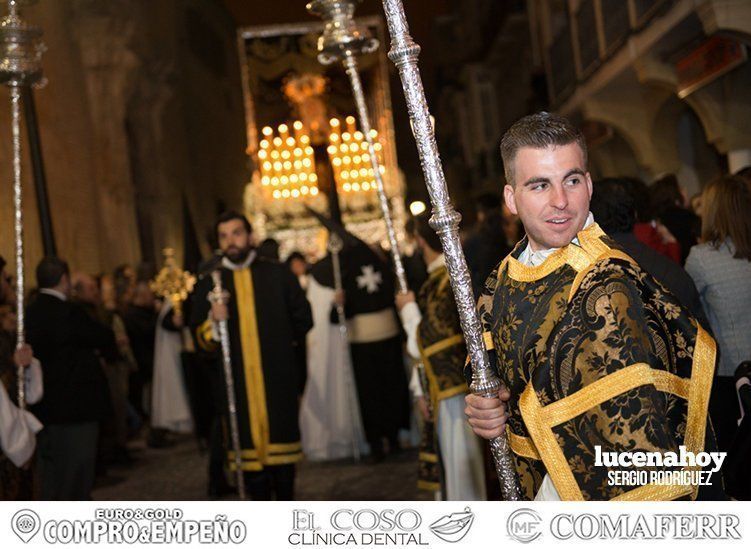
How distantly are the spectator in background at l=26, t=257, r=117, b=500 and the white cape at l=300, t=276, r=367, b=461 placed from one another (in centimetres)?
310

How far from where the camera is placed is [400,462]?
930 cm

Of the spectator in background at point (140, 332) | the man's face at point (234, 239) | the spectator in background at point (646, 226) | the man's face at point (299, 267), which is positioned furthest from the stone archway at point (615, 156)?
the man's face at point (234, 239)

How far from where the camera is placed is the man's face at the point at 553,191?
2482mm

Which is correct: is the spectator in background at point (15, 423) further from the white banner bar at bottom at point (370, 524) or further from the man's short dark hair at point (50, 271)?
the white banner bar at bottom at point (370, 524)

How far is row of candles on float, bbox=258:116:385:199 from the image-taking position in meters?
21.4

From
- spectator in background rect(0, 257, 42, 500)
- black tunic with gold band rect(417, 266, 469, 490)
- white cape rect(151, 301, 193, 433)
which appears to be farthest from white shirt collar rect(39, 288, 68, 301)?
white cape rect(151, 301, 193, 433)

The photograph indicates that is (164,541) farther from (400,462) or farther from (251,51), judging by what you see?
(251,51)

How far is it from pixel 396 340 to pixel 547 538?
7492mm

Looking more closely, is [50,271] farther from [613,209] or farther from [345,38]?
[613,209]

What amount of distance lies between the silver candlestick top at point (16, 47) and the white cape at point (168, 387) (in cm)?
560

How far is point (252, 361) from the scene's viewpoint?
656 centimetres

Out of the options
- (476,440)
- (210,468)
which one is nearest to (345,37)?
(476,440)

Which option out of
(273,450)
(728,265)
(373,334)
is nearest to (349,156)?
(373,334)

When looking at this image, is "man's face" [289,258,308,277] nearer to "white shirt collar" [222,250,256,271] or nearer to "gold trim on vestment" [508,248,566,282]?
"white shirt collar" [222,250,256,271]
